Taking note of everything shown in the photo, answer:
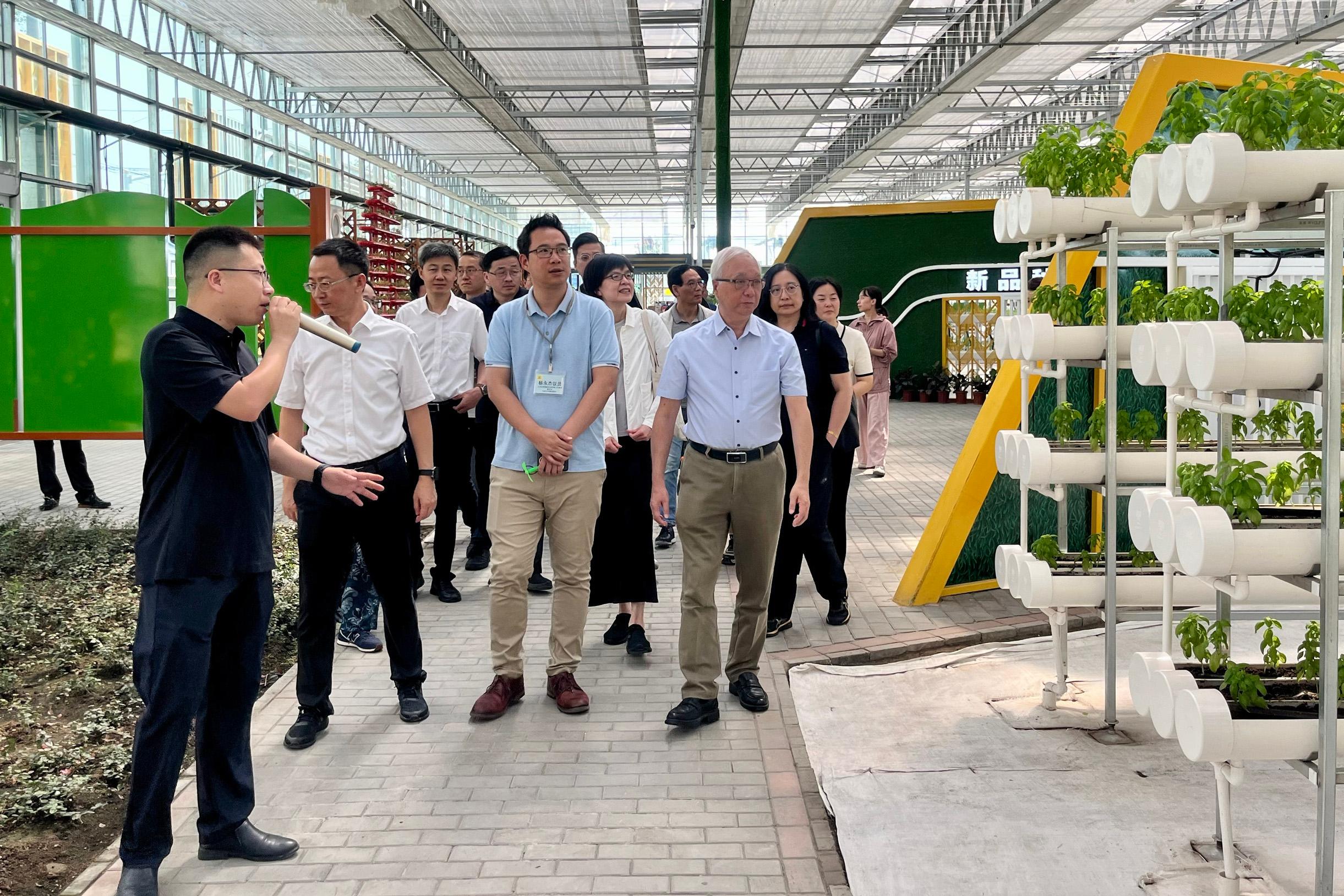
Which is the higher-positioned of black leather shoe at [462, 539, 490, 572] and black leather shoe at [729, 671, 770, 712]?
black leather shoe at [462, 539, 490, 572]

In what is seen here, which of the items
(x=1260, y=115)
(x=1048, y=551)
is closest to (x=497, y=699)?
(x=1048, y=551)

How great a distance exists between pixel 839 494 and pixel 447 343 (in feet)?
7.33

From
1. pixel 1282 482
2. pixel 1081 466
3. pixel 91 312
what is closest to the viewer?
pixel 1282 482

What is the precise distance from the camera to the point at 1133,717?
13.6ft

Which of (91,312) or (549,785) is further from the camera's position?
(91,312)

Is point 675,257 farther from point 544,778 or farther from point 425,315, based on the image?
point 544,778

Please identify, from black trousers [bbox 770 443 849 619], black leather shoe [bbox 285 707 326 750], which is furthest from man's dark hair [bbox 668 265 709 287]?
black leather shoe [bbox 285 707 326 750]

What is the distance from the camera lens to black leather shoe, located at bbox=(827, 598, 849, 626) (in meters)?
5.57

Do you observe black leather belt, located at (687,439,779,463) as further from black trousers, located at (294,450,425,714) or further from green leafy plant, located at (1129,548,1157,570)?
green leafy plant, located at (1129,548,1157,570)

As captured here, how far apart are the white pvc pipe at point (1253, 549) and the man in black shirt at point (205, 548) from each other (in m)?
2.27

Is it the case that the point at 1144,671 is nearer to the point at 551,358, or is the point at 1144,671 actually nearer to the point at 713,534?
the point at 713,534

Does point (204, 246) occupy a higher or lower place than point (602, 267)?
lower

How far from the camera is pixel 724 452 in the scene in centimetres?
416

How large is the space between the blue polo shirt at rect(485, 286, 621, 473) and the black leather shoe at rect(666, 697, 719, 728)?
931 mm
